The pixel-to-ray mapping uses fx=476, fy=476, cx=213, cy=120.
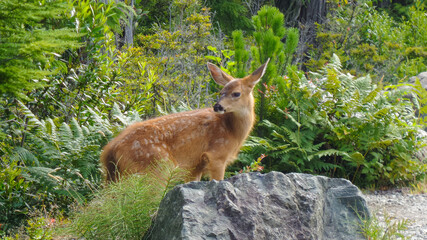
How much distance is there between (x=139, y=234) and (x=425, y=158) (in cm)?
601

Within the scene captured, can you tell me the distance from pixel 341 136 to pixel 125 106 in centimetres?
345

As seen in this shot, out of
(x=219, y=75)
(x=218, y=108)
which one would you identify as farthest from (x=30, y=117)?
(x=219, y=75)

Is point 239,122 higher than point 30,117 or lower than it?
lower

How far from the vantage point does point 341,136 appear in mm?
7414

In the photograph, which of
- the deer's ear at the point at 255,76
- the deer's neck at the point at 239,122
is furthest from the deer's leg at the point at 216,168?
the deer's ear at the point at 255,76

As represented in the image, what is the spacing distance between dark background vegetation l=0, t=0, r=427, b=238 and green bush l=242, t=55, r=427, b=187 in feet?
0.06

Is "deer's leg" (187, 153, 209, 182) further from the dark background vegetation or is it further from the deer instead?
the dark background vegetation

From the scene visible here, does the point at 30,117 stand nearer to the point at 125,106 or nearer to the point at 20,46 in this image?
the point at 125,106

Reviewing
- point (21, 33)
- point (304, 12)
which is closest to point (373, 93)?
point (21, 33)

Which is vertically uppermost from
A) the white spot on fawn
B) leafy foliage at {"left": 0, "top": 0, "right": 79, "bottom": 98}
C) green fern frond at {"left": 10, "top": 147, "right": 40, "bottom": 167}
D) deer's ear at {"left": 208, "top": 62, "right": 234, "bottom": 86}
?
leafy foliage at {"left": 0, "top": 0, "right": 79, "bottom": 98}

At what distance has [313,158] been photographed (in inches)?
301

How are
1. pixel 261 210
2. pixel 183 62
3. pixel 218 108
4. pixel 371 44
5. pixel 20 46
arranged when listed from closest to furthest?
pixel 20 46 < pixel 261 210 < pixel 218 108 < pixel 183 62 < pixel 371 44

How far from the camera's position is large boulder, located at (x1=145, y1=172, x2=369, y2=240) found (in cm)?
356

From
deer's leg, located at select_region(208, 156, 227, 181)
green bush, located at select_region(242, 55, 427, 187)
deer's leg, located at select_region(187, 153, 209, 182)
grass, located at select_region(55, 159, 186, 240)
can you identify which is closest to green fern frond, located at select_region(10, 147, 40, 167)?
grass, located at select_region(55, 159, 186, 240)
